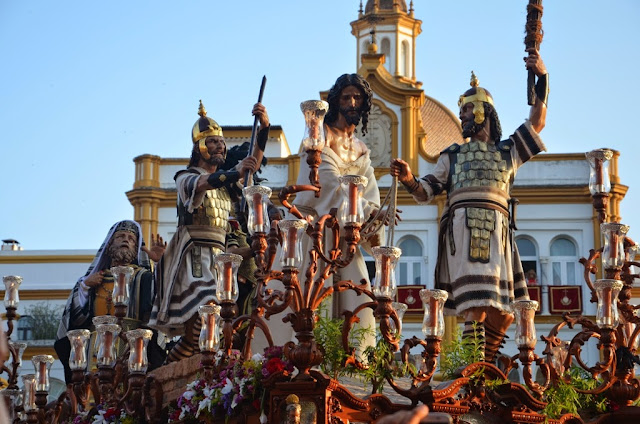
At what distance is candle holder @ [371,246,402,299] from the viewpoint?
10896 millimetres

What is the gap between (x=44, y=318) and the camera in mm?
40812

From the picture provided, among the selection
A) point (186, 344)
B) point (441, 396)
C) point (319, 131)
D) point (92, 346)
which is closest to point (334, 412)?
point (441, 396)

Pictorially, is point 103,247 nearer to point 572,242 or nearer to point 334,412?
point 334,412

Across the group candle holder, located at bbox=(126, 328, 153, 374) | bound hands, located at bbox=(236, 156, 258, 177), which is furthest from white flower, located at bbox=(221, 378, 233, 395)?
bound hands, located at bbox=(236, 156, 258, 177)

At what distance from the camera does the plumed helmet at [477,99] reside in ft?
47.1

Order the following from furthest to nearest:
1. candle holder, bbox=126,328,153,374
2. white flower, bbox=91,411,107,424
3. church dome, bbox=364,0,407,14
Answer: church dome, bbox=364,0,407,14, white flower, bbox=91,411,107,424, candle holder, bbox=126,328,153,374

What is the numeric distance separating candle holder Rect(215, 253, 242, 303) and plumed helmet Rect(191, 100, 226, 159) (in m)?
4.37

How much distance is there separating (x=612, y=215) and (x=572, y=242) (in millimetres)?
2190

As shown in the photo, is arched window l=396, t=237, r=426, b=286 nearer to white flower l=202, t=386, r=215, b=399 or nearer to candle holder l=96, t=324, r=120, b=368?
candle holder l=96, t=324, r=120, b=368

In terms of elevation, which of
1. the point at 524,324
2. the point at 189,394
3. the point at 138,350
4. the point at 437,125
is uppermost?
the point at 437,125

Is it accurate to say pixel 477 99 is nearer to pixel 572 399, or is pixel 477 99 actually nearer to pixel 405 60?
pixel 572 399

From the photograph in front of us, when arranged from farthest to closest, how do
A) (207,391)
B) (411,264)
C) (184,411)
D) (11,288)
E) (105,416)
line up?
(411,264) → (11,288) → (105,416) → (184,411) → (207,391)

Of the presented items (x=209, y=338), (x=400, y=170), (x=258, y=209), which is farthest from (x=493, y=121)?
(x=209, y=338)

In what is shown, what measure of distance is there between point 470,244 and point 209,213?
11.1 feet
